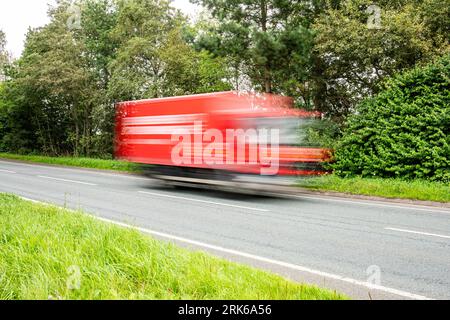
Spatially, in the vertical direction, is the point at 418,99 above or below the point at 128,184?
above

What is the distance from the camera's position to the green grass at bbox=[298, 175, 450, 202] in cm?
1198

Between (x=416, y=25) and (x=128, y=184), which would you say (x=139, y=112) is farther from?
(x=416, y=25)

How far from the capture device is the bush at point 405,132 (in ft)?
44.4

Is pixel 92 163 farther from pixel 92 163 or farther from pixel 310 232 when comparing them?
pixel 310 232

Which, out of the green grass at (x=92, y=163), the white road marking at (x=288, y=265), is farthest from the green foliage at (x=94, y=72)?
the white road marking at (x=288, y=265)

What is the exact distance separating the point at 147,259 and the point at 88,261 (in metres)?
0.70

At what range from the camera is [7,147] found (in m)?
39.8

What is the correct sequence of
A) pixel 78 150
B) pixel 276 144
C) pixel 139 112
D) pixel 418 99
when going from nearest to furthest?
1. pixel 276 144
2. pixel 418 99
3. pixel 139 112
4. pixel 78 150

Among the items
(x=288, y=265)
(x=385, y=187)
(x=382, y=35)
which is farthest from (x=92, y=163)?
(x=288, y=265)

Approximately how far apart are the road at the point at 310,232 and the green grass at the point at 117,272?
1.05 m

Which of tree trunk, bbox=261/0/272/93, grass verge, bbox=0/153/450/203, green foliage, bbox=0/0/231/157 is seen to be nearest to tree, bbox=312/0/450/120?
tree trunk, bbox=261/0/272/93

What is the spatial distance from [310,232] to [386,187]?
6.27 metres
